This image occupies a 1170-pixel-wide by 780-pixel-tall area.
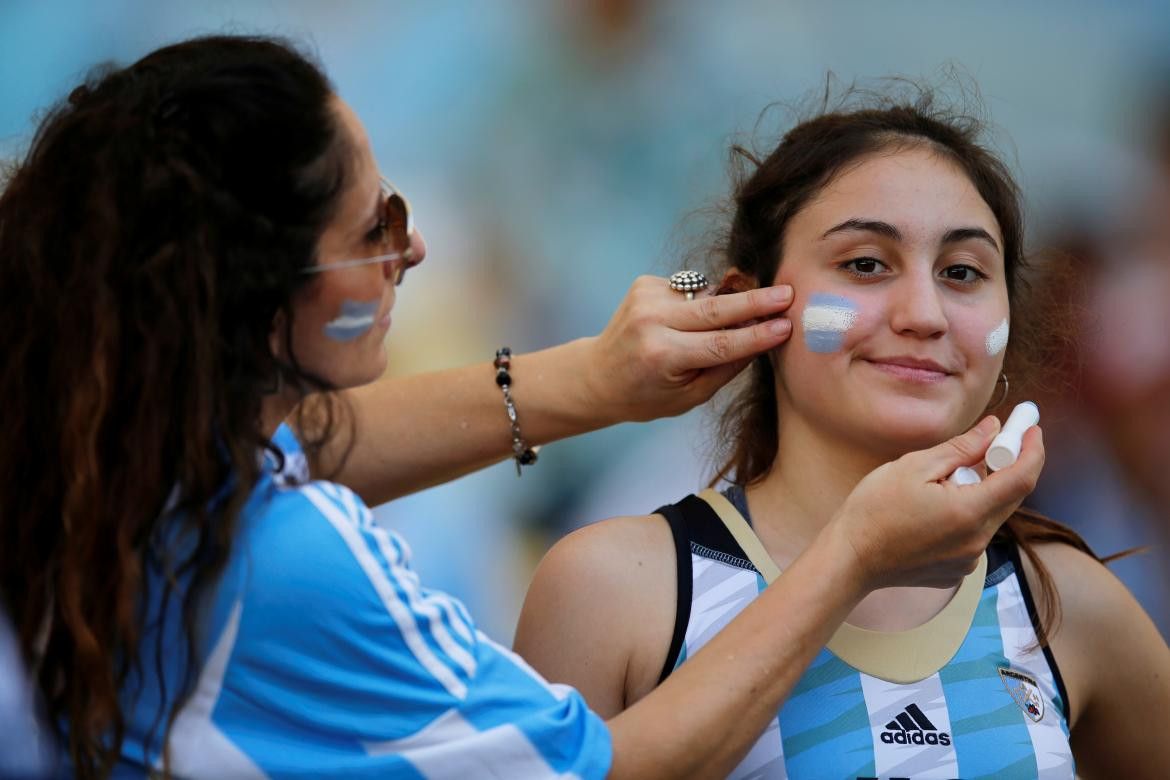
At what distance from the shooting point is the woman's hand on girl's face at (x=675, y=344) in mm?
1942

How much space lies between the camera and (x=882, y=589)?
1979mm

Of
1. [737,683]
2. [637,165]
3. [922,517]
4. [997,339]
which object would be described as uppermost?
[637,165]

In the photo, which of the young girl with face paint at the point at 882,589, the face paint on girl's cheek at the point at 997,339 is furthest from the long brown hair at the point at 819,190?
the face paint on girl's cheek at the point at 997,339

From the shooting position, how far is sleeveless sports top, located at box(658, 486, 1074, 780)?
1.74m

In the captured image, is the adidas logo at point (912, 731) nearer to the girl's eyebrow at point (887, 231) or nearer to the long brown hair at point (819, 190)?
the long brown hair at point (819, 190)

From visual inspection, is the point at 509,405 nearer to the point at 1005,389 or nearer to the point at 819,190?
the point at 819,190

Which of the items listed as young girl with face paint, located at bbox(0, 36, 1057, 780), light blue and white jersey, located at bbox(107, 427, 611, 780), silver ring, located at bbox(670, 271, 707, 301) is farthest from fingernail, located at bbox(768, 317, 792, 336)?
light blue and white jersey, located at bbox(107, 427, 611, 780)

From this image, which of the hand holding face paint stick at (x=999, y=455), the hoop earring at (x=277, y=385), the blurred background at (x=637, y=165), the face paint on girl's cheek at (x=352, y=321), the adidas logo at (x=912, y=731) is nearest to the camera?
the hoop earring at (x=277, y=385)

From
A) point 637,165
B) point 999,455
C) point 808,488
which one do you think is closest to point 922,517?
point 999,455

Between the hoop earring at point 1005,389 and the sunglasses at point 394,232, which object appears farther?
the hoop earring at point 1005,389

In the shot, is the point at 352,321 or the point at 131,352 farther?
the point at 352,321

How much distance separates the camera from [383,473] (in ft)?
6.67

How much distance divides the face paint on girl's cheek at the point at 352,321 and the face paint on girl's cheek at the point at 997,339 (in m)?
0.97

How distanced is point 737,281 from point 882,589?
0.57 meters
